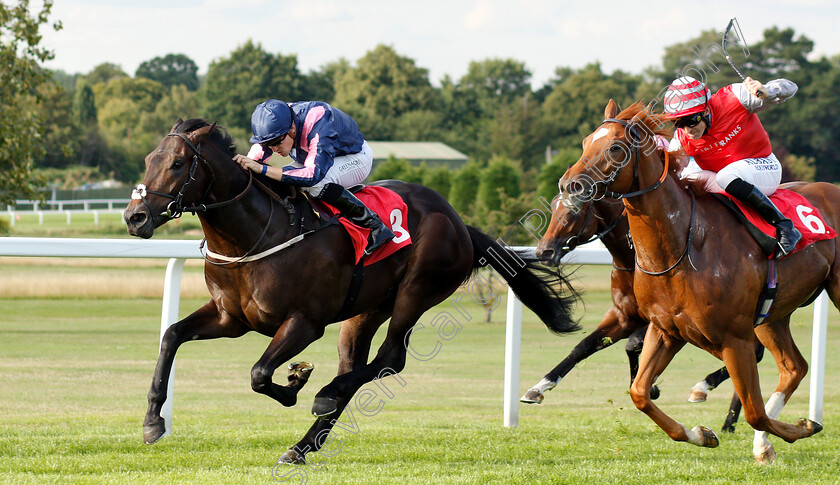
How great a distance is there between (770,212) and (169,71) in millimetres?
109425

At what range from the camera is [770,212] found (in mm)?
4465

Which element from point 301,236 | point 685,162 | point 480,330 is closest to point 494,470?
point 301,236

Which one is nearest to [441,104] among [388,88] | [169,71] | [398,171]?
[388,88]

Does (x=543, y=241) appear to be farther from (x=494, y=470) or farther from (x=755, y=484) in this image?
(x=755, y=484)

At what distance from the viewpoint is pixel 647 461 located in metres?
4.73

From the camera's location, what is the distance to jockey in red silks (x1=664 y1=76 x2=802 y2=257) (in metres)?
4.39

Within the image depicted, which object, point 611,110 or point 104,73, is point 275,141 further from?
point 104,73

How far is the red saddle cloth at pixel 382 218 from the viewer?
4.57 meters

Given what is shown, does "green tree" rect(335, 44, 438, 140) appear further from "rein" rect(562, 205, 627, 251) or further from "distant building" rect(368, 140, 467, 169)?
"rein" rect(562, 205, 627, 251)

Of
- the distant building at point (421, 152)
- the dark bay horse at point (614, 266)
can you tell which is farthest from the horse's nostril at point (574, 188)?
the distant building at point (421, 152)

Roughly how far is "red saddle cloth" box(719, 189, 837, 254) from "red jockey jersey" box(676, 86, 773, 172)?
254 millimetres

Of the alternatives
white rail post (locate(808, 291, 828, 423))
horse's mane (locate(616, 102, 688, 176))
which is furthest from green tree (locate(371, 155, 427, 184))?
horse's mane (locate(616, 102, 688, 176))

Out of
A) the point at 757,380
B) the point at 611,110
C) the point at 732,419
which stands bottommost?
the point at 732,419

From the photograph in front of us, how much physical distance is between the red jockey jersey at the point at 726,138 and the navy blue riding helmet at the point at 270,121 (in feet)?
6.66
